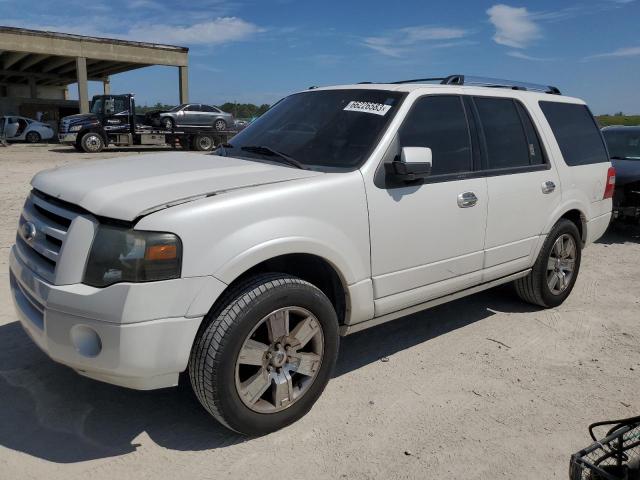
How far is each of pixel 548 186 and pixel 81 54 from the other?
3193 cm

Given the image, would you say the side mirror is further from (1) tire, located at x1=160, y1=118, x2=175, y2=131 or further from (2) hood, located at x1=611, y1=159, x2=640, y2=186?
(1) tire, located at x1=160, y1=118, x2=175, y2=131

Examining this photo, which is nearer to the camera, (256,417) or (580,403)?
(256,417)

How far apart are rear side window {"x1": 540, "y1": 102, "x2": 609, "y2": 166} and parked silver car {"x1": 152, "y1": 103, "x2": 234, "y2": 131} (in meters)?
21.8

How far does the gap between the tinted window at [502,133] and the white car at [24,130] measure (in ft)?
96.5

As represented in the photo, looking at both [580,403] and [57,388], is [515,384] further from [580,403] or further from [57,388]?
[57,388]

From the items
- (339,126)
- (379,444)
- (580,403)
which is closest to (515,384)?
(580,403)

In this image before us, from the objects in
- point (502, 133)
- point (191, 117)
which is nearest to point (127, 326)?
point (502, 133)

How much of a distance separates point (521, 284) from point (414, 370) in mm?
1681

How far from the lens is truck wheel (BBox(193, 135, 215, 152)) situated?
82.5 feet

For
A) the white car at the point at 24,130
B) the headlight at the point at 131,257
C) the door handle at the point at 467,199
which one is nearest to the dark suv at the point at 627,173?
the door handle at the point at 467,199

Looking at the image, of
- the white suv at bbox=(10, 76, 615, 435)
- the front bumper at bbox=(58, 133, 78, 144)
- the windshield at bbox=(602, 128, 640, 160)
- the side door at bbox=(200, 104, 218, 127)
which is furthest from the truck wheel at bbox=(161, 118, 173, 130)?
the white suv at bbox=(10, 76, 615, 435)

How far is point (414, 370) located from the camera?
384 cm

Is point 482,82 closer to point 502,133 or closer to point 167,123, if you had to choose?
point 502,133

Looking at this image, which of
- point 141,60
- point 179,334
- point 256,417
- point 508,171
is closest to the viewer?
point 179,334
